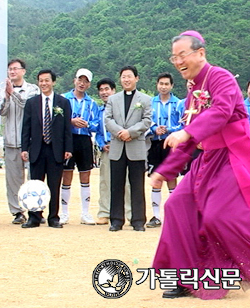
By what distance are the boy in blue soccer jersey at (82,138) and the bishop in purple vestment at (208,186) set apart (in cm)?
487

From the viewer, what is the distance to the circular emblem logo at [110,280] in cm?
630

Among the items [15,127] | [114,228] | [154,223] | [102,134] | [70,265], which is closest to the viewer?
[70,265]

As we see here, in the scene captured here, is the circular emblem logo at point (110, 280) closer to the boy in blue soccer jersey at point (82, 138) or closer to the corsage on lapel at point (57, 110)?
the corsage on lapel at point (57, 110)

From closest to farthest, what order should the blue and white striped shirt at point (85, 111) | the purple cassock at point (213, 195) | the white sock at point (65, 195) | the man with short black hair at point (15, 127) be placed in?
the purple cassock at point (213, 195)
the man with short black hair at point (15, 127)
the blue and white striped shirt at point (85, 111)
the white sock at point (65, 195)

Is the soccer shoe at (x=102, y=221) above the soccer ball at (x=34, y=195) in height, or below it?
below

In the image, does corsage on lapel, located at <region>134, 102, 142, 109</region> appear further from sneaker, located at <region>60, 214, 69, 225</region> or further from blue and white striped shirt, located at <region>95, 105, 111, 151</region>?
sneaker, located at <region>60, 214, 69, 225</region>

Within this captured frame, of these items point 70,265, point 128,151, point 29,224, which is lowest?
point 29,224

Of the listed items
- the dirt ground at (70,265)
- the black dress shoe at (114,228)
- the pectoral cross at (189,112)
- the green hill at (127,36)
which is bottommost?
the black dress shoe at (114,228)

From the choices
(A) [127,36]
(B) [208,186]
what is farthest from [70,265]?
(A) [127,36]

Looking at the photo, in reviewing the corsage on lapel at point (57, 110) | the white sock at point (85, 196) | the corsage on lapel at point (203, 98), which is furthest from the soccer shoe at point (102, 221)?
the corsage on lapel at point (203, 98)

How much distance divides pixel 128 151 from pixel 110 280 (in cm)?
428

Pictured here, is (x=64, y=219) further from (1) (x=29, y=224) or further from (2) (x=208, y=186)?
(2) (x=208, y=186)

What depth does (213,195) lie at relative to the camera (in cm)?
615

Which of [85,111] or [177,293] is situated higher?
[85,111]
